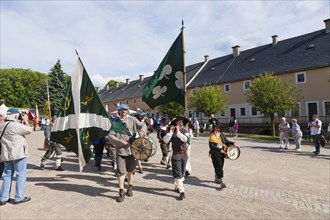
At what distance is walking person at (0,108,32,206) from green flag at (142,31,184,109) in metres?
3.55

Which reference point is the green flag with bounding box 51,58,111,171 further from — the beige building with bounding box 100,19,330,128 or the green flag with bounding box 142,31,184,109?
the beige building with bounding box 100,19,330,128

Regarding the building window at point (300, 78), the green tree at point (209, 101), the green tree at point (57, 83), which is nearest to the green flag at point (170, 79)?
the green tree at point (209, 101)

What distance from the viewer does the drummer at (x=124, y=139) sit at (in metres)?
5.79

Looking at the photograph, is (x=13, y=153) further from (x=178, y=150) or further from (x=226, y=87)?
(x=226, y=87)

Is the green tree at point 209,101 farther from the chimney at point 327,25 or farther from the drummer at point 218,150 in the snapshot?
the drummer at point 218,150

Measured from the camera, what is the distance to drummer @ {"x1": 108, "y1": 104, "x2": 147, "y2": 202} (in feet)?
19.0

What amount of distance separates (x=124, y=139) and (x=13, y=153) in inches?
88.9

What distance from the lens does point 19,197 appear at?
214 inches

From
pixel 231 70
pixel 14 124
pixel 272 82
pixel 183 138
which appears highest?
pixel 231 70

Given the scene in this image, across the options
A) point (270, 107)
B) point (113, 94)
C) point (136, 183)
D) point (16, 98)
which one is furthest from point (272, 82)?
point (16, 98)

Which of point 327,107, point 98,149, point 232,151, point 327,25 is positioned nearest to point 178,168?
point 232,151

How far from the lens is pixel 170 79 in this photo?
24.3 ft

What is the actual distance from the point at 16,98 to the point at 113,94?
2590 centimetres

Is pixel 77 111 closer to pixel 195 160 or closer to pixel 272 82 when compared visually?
pixel 195 160
